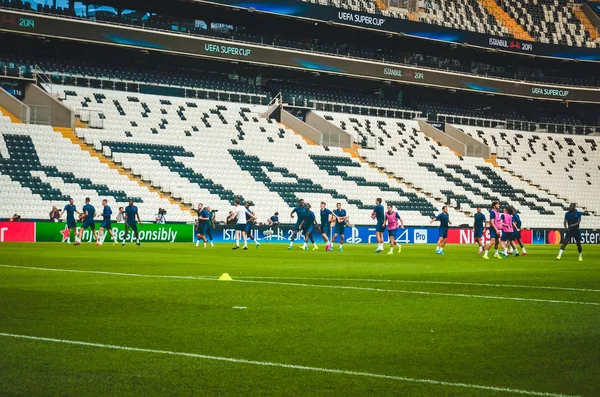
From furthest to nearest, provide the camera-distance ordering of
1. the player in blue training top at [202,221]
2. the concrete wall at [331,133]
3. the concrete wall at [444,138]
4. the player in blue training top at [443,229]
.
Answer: the concrete wall at [444,138], the concrete wall at [331,133], the player in blue training top at [202,221], the player in blue training top at [443,229]

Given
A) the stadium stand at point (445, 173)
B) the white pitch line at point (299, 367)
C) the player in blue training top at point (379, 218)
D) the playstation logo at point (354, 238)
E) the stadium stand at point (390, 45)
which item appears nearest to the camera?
the white pitch line at point (299, 367)

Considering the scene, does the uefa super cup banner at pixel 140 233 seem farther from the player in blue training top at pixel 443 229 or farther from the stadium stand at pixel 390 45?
the stadium stand at pixel 390 45

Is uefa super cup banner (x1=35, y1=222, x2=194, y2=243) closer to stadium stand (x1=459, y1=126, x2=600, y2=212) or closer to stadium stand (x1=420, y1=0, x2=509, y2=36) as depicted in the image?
stadium stand (x1=459, y1=126, x2=600, y2=212)

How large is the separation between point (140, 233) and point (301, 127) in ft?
80.0

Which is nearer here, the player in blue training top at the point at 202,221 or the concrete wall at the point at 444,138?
the player in blue training top at the point at 202,221

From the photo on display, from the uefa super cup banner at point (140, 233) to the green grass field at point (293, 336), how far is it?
22.3m

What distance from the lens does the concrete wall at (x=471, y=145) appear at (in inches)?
2874

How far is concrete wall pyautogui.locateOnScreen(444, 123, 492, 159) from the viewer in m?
73.0

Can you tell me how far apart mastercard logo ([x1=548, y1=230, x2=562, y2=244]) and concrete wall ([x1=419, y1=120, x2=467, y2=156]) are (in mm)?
15649

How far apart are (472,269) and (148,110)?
39.1m

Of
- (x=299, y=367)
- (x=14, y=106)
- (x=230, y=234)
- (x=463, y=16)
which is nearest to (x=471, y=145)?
(x=463, y=16)

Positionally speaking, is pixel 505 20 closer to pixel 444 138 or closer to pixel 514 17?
pixel 514 17

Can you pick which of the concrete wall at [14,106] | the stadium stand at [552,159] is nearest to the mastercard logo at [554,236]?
the stadium stand at [552,159]

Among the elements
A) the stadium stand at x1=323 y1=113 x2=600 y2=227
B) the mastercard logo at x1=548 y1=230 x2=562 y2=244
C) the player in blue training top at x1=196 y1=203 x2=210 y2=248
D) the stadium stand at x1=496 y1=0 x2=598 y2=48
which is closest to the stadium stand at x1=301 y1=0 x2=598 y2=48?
the stadium stand at x1=496 y1=0 x2=598 y2=48
